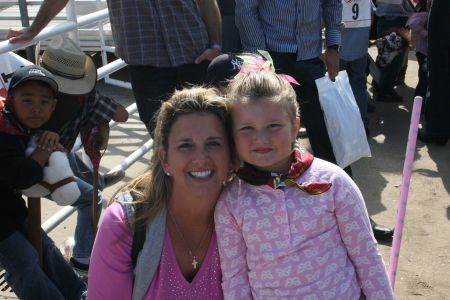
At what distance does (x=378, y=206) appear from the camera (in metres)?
4.17

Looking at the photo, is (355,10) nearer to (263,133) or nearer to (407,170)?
(407,170)

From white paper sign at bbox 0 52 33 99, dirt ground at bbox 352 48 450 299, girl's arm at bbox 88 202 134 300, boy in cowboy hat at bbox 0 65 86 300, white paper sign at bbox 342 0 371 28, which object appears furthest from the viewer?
white paper sign at bbox 342 0 371 28

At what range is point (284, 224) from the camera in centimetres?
193

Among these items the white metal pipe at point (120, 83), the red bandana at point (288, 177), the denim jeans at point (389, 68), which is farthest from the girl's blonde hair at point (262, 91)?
the denim jeans at point (389, 68)

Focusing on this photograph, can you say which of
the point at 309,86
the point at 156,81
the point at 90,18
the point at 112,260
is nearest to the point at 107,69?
the point at 90,18

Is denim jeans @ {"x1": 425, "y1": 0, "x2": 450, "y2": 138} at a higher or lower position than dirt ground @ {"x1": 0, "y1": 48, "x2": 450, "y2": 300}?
higher

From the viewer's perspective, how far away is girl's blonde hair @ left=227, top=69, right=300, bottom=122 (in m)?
2.00

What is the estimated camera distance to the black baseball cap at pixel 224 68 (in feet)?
8.46

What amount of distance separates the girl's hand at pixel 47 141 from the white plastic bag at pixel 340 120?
179 centimetres

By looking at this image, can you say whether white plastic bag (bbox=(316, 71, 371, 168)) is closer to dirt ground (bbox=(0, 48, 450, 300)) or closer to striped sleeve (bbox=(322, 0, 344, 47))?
striped sleeve (bbox=(322, 0, 344, 47))

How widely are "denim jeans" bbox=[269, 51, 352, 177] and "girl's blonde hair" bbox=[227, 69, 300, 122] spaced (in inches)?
59.4

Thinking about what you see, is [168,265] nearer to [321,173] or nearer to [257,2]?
[321,173]

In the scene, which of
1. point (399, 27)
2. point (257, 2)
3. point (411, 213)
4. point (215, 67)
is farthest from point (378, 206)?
point (399, 27)

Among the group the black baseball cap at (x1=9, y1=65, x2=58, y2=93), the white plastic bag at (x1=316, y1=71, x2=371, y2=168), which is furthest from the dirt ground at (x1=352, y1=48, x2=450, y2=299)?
the black baseball cap at (x1=9, y1=65, x2=58, y2=93)
